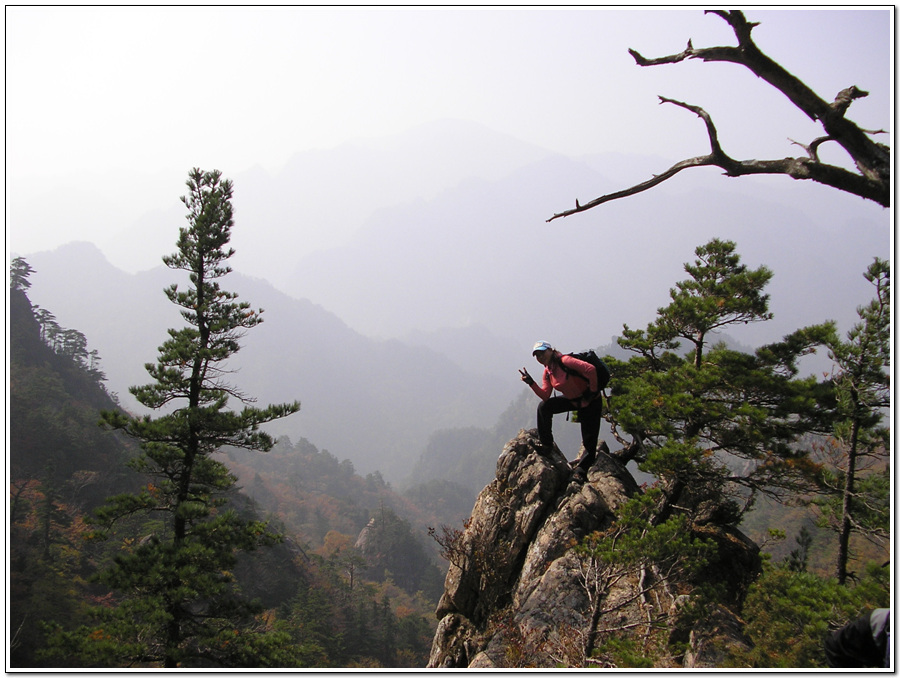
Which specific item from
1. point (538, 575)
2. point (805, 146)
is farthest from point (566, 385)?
point (805, 146)

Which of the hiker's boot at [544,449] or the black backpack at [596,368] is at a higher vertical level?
the black backpack at [596,368]

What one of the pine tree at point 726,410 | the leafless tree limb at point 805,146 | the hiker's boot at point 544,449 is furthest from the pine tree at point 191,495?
the leafless tree limb at point 805,146

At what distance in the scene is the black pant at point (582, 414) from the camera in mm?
6406

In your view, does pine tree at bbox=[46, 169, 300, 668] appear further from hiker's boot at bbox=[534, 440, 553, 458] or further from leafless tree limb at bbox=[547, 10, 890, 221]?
leafless tree limb at bbox=[547, 10, 890, 221]

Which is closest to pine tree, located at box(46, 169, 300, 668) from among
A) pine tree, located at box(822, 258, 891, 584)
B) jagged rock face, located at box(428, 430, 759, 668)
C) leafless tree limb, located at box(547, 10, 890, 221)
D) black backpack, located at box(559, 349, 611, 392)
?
jagged rock face, located at box(428, 430, 759, 668)

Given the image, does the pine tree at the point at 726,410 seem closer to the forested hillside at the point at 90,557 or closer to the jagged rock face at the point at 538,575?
the jagged rock face at the point at 538,575

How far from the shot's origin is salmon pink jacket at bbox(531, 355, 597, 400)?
586cm

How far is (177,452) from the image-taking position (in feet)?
26.9

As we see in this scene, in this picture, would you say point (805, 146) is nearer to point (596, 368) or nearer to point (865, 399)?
point (596, 368)

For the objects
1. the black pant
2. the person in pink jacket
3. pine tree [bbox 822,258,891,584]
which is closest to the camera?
the person in pink jacket

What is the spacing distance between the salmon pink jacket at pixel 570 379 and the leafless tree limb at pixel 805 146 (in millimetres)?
3787

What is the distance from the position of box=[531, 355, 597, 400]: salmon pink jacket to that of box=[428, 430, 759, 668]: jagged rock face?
6.29ft

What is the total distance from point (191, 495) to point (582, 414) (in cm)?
718

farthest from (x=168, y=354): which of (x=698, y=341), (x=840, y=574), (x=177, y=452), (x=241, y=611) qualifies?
(x=840, y=574)
